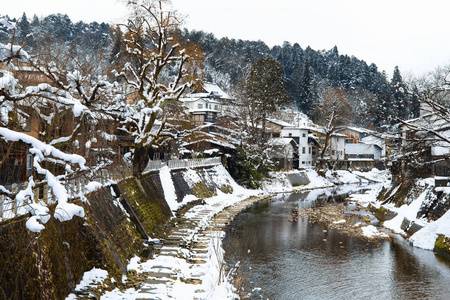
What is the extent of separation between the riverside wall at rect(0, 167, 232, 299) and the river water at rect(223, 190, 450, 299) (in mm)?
4076

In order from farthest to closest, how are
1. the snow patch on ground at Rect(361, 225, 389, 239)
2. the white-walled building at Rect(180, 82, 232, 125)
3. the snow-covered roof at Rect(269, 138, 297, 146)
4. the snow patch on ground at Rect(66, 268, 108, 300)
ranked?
the white-walled building at Rect(180, 82, 232, 125), the snow-covered roof at Rect(269, 138, 297, 146), the snow patch on ground at Rect(361, 225, 389, 239), the snow patch on ground at Rect(66, 268, 108, 300)

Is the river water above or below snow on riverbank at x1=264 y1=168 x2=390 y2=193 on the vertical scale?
below

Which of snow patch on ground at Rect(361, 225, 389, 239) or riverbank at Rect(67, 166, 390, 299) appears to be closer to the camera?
riverbank at Rect(67, 166, 390, 299)

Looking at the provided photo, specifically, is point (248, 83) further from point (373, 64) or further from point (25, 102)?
point (373, 64)

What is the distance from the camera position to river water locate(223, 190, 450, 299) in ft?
42.8

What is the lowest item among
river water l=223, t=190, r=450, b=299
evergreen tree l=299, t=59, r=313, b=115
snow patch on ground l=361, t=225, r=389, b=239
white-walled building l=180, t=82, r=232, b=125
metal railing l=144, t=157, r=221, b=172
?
river water l=223, t=190, r=450, b=299

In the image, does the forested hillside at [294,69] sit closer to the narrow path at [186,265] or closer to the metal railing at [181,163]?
the metal railing at [181,163]

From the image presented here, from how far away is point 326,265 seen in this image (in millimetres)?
15875

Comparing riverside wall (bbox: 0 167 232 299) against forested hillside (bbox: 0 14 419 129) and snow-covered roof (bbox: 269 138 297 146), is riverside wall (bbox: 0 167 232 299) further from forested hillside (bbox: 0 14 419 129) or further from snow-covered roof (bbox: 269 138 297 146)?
forested hillside (bbox: 0 14 419 129)

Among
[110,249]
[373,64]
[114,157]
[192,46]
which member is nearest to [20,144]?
[114,157]

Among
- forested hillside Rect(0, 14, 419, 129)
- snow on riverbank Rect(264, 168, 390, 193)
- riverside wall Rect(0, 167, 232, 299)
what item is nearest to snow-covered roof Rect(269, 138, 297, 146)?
snow on riverbank Rect(264, 168, 390, 193)

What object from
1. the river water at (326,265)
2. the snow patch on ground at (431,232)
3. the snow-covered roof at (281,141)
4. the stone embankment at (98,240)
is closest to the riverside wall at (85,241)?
the stone embankment at (98,240)

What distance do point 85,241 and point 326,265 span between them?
985 cm

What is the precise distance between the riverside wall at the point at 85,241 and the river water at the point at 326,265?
408 centimetres
